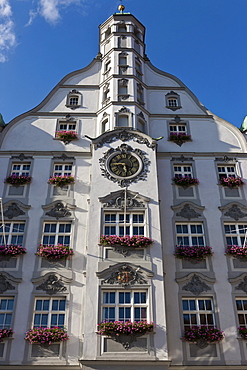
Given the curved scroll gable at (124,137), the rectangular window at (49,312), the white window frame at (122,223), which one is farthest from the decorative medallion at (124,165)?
the rectangular window at (49,312)

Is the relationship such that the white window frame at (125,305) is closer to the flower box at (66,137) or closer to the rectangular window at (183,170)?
the rectangular window at (183,170)

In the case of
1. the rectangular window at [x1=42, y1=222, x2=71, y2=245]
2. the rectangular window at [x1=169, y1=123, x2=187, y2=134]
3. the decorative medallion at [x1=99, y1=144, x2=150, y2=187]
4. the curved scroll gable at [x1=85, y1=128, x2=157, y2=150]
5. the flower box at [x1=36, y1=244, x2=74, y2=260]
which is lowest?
the flower box at [x1=36, y1=244, x2=74, y2=260]

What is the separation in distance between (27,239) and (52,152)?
5.91m

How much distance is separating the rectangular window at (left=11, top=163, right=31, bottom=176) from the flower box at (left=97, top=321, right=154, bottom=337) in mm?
10338

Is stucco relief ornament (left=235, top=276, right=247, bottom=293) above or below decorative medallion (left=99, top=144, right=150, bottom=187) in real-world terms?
below

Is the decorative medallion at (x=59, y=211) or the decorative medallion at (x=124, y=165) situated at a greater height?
the decorative medallion at (x=124, y=165)

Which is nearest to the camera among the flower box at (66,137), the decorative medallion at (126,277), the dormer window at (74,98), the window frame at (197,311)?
the window frame at (197,311)

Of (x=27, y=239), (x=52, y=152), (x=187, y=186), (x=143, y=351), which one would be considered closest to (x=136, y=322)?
(x=143, y=351)

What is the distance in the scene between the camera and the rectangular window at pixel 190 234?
20078 millimetres

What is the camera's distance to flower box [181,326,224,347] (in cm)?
1688

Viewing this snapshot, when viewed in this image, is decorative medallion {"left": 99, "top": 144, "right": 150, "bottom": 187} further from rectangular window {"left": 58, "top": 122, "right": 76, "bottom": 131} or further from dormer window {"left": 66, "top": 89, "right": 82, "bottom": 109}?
dormer window {"left": 66, "top": 89, "right": 82, "bottom": 109}

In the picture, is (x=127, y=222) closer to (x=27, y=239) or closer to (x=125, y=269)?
(x=125, y=269)

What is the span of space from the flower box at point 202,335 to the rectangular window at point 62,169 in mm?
10857

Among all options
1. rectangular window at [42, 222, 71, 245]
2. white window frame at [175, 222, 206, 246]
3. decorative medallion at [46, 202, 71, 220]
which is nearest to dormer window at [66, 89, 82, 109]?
decorative medallion at [46, 202, 71, 220]
